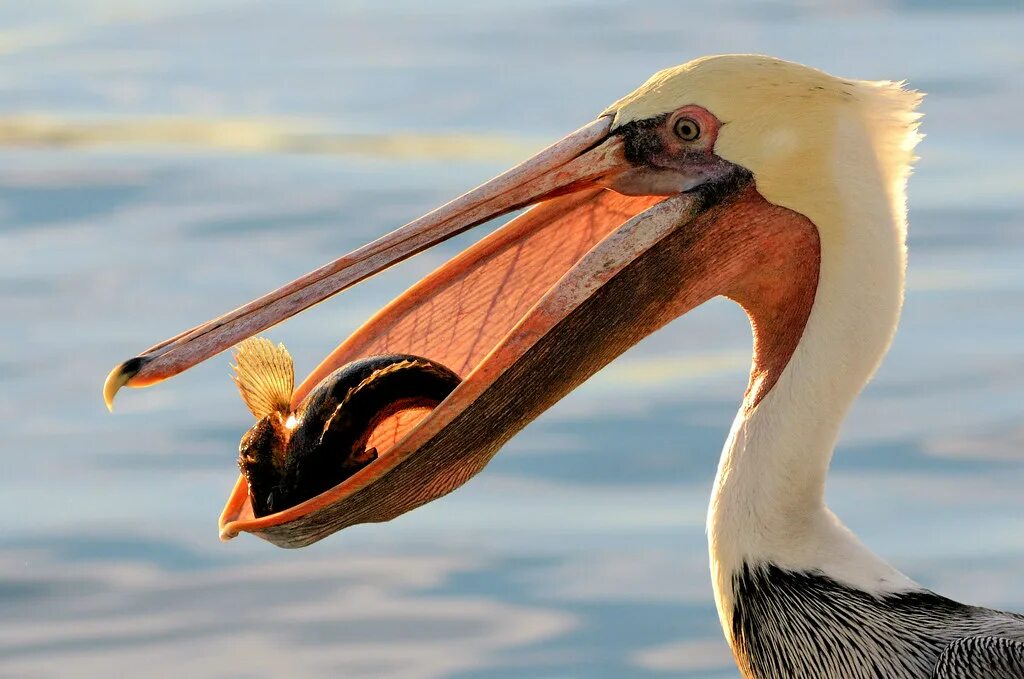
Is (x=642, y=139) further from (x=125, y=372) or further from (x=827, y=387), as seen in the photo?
(x=125, y=372)

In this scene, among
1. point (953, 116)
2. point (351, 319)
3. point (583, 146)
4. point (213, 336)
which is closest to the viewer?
point (213, 336)

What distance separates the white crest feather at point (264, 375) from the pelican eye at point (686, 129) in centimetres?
86

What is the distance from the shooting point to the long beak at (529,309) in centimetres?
418

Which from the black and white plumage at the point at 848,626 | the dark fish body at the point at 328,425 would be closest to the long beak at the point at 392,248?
the dark fish body at the point at 328,425

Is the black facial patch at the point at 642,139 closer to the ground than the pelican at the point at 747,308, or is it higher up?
higher up

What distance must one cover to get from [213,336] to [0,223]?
4930mm

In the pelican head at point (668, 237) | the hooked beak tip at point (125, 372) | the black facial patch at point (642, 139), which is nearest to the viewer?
the hooked beak tip at point (125, 372)

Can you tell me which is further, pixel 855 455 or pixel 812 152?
pixel 855 455

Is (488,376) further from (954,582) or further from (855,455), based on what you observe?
(855,455)

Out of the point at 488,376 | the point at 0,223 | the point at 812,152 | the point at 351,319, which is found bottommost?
the point at 488,376

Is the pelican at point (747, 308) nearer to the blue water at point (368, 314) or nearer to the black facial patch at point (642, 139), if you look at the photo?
the black facial patch at point (642, 139)

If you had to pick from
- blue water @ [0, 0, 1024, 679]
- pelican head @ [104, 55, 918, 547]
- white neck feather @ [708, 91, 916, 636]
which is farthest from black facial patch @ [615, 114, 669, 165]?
blue water @ [0, 0, 1024, 679]

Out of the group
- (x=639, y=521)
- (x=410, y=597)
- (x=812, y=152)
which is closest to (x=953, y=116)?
(x=639, y=521)

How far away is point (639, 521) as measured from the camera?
22.0 feet
